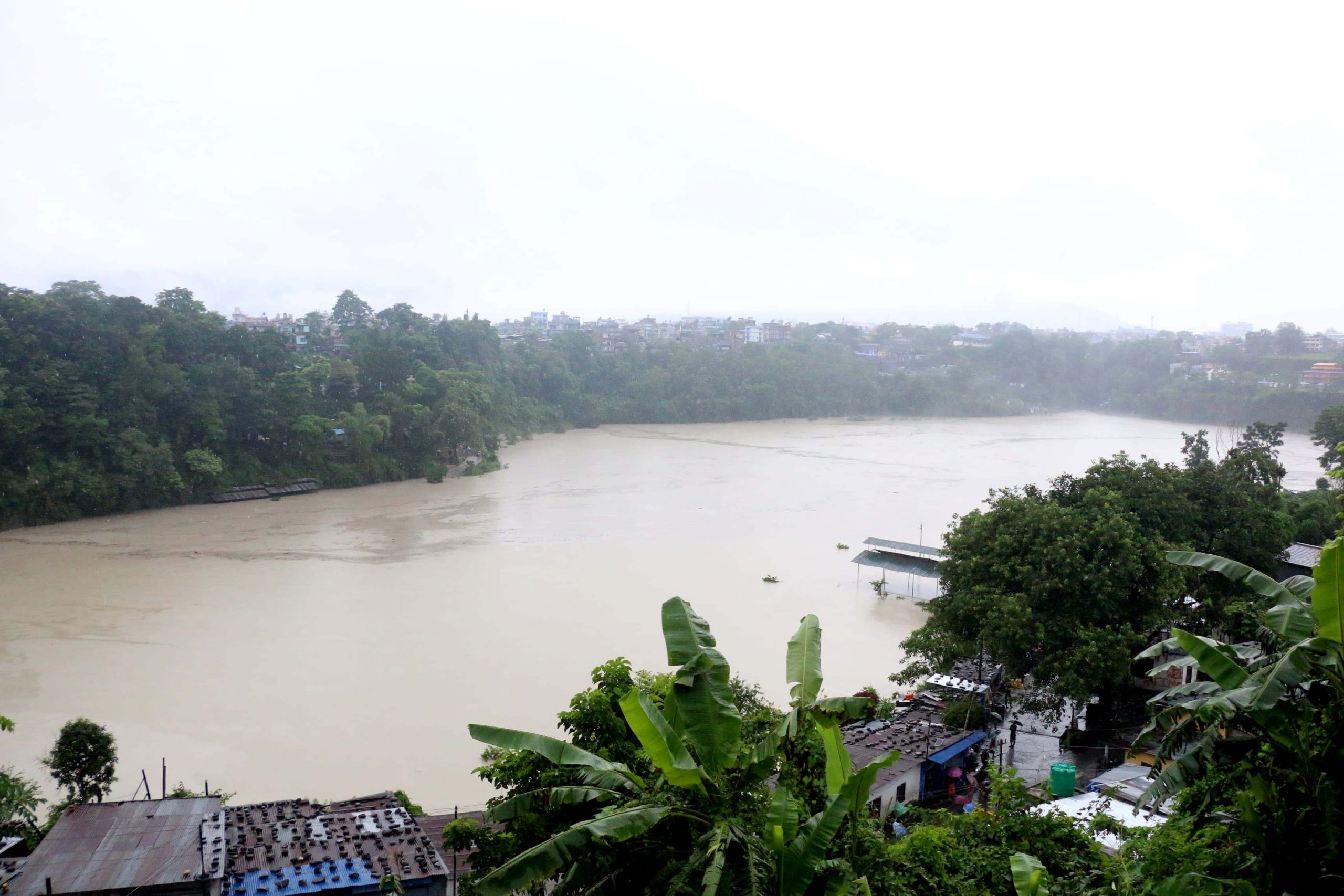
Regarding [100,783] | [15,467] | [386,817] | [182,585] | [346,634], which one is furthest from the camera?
[15,467]

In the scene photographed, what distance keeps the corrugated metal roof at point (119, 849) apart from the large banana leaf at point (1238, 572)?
3.49m

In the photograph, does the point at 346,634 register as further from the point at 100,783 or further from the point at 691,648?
the point at 691,648

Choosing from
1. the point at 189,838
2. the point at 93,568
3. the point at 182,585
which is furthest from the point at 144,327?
the point at 189,838

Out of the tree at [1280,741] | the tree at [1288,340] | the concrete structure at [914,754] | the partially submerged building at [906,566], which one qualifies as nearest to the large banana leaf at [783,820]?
the tree at [1280,741]

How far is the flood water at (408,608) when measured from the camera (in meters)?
6.57

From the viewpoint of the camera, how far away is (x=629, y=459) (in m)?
20.8

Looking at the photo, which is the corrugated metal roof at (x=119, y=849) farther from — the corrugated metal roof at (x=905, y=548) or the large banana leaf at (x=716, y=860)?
the corrugated metal roof at (x=905, y=548)

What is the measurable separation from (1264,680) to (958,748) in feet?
11.8

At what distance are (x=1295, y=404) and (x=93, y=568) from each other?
2821cm

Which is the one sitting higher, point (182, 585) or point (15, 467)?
point (15, 467)

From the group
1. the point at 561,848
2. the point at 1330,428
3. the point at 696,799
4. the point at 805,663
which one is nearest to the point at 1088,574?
the point at 805,663

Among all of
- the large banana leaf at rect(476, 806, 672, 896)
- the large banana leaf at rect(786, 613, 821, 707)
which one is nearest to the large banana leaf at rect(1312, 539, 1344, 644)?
the large banana leaf at rect(786, 613, 821, 707)

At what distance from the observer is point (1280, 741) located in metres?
2.06

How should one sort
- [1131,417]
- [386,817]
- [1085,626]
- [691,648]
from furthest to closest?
[1131,417]
[1085,626]
[386,817]
[691,648]
